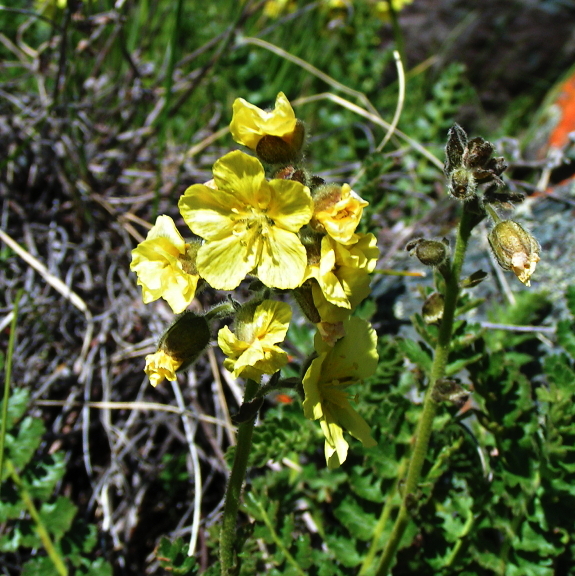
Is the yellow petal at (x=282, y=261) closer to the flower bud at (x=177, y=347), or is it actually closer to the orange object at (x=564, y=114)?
the flower bud at (x=177, y=347)

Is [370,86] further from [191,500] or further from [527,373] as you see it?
[191,500]

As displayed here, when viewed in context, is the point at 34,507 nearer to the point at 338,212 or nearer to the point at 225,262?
the point at 225,262

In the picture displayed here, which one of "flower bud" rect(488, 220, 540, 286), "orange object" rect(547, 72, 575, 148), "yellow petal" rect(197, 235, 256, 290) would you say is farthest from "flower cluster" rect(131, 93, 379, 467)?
"orange object" rect(547, 72, 575, 148)

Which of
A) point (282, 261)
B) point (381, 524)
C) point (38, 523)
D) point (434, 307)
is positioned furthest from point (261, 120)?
Answer: point (38, 523)

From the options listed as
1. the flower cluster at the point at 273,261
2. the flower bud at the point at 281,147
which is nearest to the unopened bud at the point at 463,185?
the flower cluster at the point at 273,261

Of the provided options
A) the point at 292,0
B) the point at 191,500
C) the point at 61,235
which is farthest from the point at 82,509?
the point at 292,0
